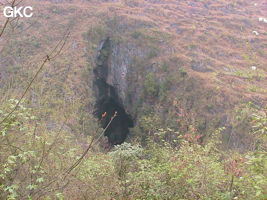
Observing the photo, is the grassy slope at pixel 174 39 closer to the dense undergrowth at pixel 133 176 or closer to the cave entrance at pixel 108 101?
the cave entrance at pixel 108 101

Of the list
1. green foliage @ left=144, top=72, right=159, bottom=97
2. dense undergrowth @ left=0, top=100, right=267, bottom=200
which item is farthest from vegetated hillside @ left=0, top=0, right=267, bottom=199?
dense undergrowth @ left=0, top=100, right=267, bottom=200

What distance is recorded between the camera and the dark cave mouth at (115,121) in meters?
23.8

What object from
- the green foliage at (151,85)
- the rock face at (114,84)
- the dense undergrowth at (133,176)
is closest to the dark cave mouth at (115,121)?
the rock face at (114,84)

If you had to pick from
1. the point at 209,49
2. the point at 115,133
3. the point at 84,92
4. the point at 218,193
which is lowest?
the point at 115,133

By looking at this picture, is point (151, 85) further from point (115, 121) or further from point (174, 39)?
point (174, 39)

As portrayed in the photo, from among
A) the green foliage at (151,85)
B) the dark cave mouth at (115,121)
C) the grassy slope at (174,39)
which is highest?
the grassy slope at (174,39)

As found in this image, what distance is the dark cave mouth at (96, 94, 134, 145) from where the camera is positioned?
23.8 m

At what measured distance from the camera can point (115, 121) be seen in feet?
82.0

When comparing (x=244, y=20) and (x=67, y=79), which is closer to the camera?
(x=67, y=79)

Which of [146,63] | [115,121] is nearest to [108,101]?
[115,121]

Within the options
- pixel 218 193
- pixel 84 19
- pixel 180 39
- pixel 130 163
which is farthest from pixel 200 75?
pixel 218 193

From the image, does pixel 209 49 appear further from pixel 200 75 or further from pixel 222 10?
pixel 222 10

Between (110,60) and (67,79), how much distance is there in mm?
5804

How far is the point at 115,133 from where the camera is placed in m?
24.2
